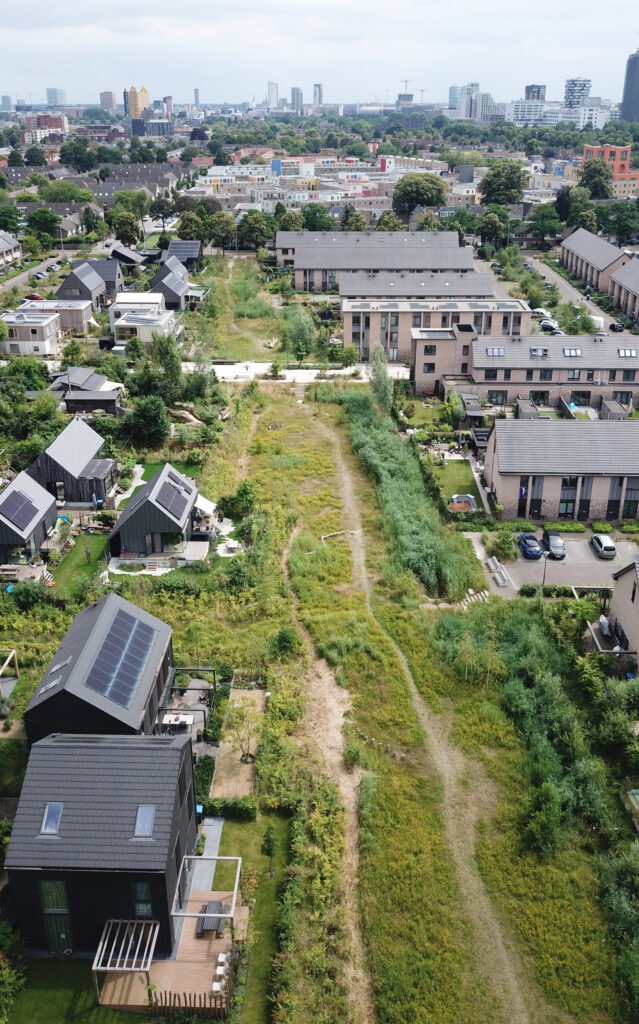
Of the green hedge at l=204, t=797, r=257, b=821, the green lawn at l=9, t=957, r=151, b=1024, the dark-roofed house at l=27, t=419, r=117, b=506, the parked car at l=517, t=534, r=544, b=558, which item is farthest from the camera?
the dark-roofed house at l=27, t=419, r=117, b=506

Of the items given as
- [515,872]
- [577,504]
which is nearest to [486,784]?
[515,872]

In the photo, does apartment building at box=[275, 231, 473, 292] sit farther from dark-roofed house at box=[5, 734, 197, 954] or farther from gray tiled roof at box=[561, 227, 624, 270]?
dark-roofed house at box=[5, 734, 197, 954]

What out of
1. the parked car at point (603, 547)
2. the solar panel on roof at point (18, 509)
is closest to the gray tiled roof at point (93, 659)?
the solar panel on roof at point (18, 509)

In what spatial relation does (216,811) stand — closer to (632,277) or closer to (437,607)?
(437,607)

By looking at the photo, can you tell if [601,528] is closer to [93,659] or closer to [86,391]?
[93,659]

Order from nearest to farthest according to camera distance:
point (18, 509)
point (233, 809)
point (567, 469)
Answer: point (233, 809)
point (18, 509)
point (567, 469)

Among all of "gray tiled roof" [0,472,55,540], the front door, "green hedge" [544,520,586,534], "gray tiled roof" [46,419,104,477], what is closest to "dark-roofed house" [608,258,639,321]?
"green hedge" [544,520,586,534]

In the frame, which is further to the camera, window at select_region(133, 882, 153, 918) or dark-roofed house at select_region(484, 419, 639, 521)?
dark-roofed house at select_region(484, 419, 639, 521)

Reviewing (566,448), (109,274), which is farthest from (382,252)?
(566,448)
